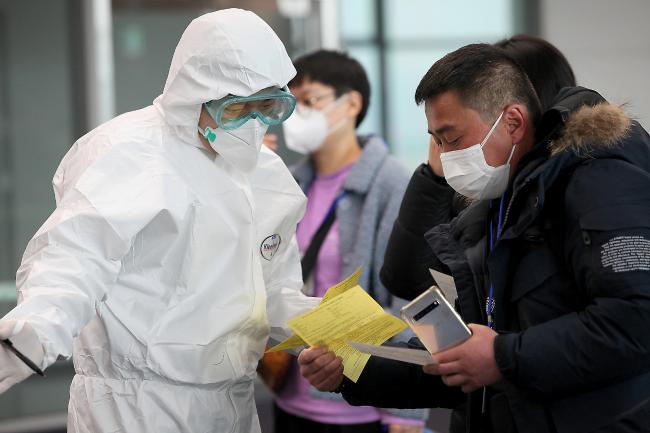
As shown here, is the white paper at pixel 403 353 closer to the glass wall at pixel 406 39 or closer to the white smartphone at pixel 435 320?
the white smartphone at pixel 435 320

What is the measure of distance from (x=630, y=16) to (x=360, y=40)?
1.96 meters

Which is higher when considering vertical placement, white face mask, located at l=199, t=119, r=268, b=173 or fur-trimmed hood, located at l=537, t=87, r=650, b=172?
fur-trimmed hood, located at l=537, t=87, r=650, b=172

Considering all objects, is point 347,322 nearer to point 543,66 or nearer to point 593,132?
point 593,132

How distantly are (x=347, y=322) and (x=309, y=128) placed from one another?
4.67 ft

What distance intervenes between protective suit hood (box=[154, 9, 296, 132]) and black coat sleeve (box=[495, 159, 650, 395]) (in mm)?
803

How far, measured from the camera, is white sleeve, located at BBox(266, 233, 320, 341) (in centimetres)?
235

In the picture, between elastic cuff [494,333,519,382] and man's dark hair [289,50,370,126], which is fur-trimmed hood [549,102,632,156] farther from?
man's dark hair [289,50,370,126]

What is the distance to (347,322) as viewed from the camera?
6.28 ft

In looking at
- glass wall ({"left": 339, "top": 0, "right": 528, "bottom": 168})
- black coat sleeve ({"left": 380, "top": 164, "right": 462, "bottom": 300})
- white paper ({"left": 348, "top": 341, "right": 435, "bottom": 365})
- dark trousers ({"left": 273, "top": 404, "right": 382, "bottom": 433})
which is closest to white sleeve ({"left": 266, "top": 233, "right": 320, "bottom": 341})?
black coat sleeve ({"left": 380, "top": 164, "right": 462, "bottom": 300})

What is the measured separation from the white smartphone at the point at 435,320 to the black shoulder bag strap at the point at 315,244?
1251 millimetres

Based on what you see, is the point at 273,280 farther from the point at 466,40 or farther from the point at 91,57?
the point at 466,40

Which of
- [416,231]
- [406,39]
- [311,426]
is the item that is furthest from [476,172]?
[406,39]

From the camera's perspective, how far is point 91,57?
4.80m

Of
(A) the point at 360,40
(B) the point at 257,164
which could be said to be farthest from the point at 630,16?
(B) the point at 257,164
